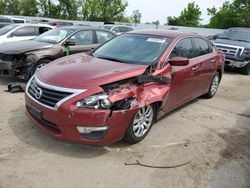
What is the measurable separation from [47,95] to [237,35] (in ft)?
34.8

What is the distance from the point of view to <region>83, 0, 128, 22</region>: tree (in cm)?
5600

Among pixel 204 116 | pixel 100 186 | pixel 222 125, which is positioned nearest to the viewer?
pixel 100 186

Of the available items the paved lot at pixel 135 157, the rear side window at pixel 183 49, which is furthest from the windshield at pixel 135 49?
the paved lot at pixel 135 157

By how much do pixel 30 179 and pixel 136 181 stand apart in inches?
49.1

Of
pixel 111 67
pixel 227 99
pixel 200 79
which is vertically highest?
pixel 111 67

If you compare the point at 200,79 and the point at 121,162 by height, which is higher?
the point at 200,79

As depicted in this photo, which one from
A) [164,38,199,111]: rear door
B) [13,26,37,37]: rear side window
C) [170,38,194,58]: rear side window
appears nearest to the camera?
[164,38,199,111]: rear door

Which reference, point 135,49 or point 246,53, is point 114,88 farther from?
point 246,53

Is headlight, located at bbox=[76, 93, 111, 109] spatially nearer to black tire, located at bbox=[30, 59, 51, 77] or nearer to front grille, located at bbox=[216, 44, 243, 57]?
black tire, located at bbox=[30, 59, 51, 77]

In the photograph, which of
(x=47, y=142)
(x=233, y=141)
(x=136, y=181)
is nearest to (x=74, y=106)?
(x=47, y=142)

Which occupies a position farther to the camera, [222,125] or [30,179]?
[222,125]

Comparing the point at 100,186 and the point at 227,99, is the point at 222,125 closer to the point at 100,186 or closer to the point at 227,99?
the point at 227,99

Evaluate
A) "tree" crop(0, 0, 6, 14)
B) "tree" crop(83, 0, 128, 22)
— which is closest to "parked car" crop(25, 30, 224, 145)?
"tree" crop(83, 0, 128, 22)

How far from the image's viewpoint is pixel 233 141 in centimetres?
503
